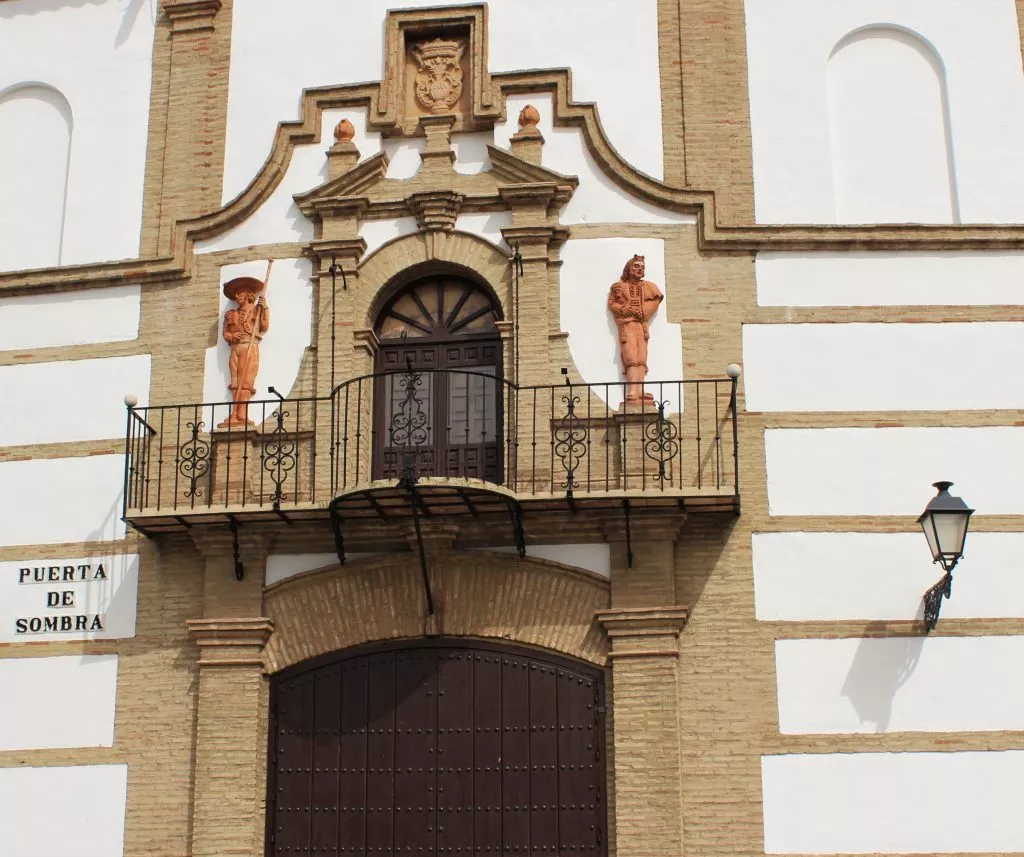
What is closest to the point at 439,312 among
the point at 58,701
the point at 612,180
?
the point at 612,180

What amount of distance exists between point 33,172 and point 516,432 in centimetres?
575

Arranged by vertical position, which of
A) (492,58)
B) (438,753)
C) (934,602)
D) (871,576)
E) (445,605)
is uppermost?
(492,58)

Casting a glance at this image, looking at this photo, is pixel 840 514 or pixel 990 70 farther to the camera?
pixel 990 70

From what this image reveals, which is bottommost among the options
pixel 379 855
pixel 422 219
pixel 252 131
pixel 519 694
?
pixel 379 855

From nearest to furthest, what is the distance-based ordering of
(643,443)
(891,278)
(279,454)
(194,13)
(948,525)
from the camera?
(948,525) → (643,443) → (279,454) → (891,278) → (194,13)

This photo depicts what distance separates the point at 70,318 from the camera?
16.2 metres

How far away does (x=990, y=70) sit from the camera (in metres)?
15.9

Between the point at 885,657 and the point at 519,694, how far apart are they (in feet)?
9.97

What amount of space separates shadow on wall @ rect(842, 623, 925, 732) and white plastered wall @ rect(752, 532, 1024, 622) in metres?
0.20

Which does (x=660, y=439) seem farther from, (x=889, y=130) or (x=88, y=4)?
(x=88, y=4)

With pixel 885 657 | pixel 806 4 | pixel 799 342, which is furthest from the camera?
pixel 806 4

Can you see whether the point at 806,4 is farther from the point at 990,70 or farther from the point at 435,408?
the point at 435,408

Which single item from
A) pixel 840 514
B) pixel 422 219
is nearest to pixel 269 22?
pixel 422 219

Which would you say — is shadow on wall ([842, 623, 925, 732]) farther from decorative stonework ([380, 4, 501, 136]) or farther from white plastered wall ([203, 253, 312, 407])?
decorative stonework ([380, 4, 501, 136])
